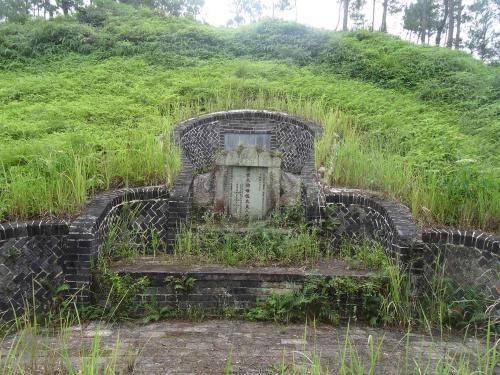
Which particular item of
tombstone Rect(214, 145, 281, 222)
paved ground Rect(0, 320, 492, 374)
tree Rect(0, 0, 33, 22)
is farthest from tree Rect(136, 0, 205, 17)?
paved ground Rect(0, 320, 492, 374)

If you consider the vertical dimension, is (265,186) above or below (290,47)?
below

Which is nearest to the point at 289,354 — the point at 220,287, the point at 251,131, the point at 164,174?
the point at 220,287

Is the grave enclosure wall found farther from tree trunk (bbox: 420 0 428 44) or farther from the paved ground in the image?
tree trunk (bbox: 420 0 428 44)

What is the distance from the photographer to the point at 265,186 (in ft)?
23.4

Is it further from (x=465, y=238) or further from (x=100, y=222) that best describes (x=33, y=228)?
(x=465, y=238)

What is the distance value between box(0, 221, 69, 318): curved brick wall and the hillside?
44 cm

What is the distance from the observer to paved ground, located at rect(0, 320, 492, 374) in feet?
11.7

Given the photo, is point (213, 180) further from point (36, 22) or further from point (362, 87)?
point (36, 22)

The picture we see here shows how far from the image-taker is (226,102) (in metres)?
11.1

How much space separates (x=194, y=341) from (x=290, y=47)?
14258 millimetres

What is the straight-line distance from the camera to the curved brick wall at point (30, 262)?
15.5 feet

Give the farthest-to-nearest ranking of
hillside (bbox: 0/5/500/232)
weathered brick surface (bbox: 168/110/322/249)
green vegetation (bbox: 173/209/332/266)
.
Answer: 1. weathered brick surface (bbox: 168/110/322/249)
2. hillside (bbox: 0/5/500/232)
3. green vegetation (bbox: 173/209/332/266)

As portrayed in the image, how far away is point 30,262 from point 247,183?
3386mm

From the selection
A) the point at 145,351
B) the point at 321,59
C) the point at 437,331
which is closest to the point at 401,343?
the point at 437,331
